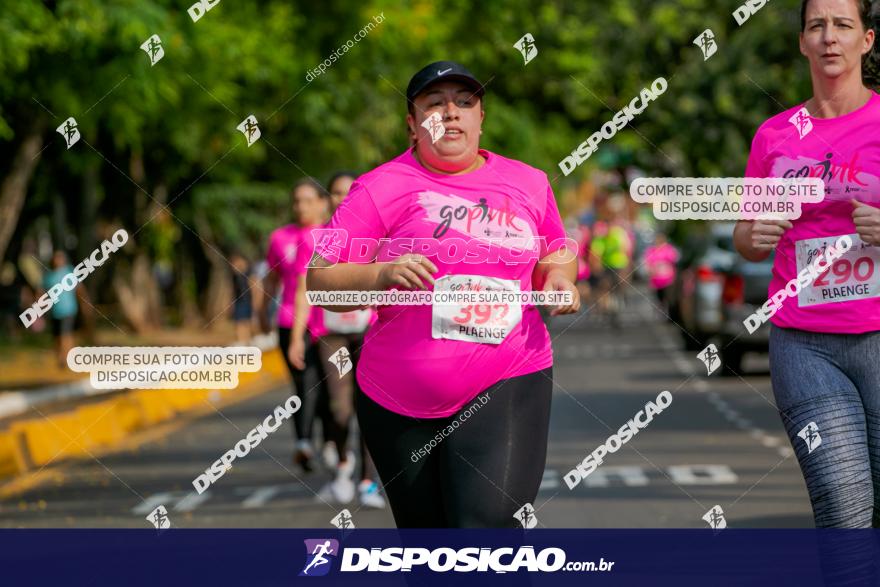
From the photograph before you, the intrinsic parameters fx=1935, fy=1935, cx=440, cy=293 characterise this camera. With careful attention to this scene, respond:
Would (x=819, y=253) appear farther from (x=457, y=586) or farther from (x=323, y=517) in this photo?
(x=323, y=517)

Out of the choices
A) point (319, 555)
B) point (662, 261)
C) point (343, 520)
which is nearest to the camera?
point (319, 555)

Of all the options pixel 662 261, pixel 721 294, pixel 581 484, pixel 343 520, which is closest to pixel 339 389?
pixel 581 484

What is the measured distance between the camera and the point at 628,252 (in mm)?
36031

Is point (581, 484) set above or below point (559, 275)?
above

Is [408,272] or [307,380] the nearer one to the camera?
[408,272]

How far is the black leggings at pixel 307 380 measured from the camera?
12.1m

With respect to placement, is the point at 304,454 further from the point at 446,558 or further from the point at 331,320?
the point at 446,558

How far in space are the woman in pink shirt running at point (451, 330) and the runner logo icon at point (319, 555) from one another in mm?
540

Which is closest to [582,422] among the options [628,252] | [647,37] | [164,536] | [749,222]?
[164,536]

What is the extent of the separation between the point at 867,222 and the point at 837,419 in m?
0.55

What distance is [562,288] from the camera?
5.46m

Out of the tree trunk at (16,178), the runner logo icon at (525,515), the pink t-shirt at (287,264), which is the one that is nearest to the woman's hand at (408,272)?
the runner logo icon at (525,515)

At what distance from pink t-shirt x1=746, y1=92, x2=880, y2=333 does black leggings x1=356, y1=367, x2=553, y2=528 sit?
2.59 ft

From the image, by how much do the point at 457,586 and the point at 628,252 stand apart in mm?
30660
